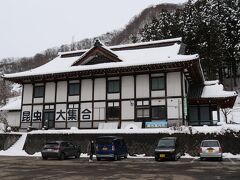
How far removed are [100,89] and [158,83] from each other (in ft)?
22.3

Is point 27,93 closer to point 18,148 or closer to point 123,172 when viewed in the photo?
point 18,148

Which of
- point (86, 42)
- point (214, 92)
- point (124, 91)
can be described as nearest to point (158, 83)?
point (124, 91)

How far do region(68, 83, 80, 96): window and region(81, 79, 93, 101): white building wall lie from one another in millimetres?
749

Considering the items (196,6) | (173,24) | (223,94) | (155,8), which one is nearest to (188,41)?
(173,24)

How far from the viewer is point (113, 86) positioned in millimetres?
34219

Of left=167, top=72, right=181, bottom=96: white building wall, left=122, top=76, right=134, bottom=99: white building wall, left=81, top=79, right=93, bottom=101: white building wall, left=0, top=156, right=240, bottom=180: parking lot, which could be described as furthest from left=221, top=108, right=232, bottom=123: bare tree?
left=0, top=156, right=240, bottom=180: parking lot

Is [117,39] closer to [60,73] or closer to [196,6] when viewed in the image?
[196,6]

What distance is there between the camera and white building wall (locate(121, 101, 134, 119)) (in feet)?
107

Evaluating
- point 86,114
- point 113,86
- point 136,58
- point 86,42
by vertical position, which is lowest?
point 86,114

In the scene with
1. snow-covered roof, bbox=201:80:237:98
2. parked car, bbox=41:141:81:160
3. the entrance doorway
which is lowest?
parked car, bbox=41:141:81:160

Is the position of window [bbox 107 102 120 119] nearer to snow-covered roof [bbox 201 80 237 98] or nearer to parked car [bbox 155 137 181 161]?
snow-covered roof [bbox 201 80 237 98]

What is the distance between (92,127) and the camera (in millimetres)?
33906

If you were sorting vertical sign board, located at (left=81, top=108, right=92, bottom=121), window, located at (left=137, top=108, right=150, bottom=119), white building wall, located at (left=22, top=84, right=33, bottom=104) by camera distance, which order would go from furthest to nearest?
1. white building wall, located at (left=22, top=84, right=33, bottom=104)
2. vertical sign board, located at (left=81, top=108, right=92, bottom=121)
3. window, located at (left=137, top=108, right=150, bottom=119)

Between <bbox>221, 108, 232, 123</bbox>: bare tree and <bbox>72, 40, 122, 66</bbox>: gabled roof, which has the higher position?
<bbox>72, 40, 122, 66</bbox>: gabled roof
